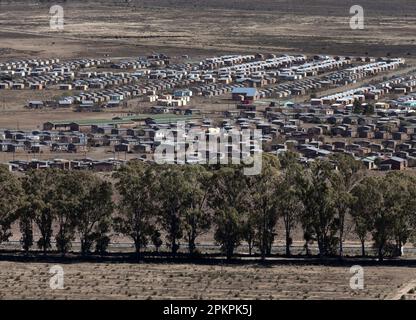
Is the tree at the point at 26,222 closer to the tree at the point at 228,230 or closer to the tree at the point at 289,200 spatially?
the tree at the point at 228,230

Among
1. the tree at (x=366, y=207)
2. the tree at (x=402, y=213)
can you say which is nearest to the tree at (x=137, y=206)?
the tree at (x=366, y=207)

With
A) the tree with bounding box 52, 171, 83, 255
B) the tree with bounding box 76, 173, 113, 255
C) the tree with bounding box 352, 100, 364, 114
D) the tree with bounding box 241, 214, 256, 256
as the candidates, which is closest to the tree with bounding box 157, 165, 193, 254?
the tree with bounding box 76, 173, 113, 255

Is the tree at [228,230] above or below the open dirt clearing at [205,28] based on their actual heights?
below

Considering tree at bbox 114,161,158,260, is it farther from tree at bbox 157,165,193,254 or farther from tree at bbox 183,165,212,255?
tree at bbox 183,165,212,255

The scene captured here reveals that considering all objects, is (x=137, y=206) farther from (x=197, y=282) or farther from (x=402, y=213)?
(x=402, y=213)

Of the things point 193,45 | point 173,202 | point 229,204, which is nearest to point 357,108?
point 229,204

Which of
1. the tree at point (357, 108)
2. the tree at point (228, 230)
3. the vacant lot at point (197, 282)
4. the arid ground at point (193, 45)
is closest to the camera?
the vacant lot at point (197, 282)

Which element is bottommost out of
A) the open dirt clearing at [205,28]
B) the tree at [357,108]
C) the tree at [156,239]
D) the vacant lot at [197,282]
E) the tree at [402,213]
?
the vacant lot at [197,282]
